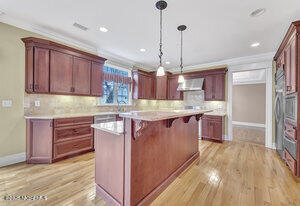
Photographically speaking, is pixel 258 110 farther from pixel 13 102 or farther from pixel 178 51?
pixel 13 102

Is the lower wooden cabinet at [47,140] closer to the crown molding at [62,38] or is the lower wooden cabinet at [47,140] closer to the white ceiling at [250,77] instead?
the crown molding at [62,38]

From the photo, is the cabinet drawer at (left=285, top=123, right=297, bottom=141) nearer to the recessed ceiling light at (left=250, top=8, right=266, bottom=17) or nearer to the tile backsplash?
the tile backsplash

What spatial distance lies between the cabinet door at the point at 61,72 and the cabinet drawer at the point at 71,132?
869 millimetres

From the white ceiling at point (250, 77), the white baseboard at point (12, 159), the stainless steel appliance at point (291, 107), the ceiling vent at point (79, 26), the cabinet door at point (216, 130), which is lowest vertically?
the white baseboard at point (12, 159)

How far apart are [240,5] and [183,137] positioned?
2333 mm

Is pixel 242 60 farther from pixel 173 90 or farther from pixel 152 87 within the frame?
pixel 152 87

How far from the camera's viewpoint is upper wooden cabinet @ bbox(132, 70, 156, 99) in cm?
495

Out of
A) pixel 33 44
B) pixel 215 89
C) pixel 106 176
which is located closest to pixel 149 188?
pixel 106 176

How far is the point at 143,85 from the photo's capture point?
516 cm

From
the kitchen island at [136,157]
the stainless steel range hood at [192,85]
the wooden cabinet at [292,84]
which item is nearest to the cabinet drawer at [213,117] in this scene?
the stainless steel range hood at [192,85]

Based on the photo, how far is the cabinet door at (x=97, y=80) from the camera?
11.9ft

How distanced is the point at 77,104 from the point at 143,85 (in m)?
2.43

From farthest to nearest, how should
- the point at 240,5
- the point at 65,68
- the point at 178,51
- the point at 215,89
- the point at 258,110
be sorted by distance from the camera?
the point at 258,110, the point at 215,89, the point at 178,51, the point at 65,68, the point at 240,5

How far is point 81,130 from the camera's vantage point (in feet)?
10.2
